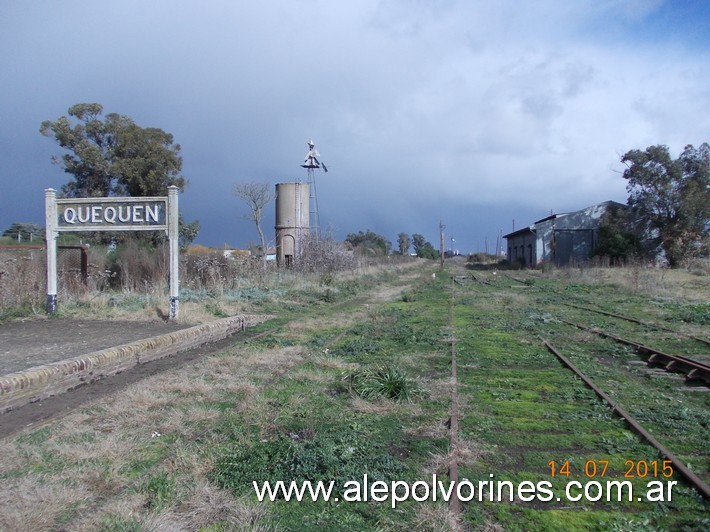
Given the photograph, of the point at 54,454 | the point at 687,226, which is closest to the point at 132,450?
the point at 54,454

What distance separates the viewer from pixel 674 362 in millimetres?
9250

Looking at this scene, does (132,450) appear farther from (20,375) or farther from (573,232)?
(573,232)

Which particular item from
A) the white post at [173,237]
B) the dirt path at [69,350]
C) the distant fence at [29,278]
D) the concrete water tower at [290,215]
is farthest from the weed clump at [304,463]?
the concrete water tower at [290,215]

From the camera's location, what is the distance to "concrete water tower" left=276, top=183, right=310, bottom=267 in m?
38.7

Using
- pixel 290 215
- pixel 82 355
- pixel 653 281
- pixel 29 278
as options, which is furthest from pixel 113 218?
pixel 290 215

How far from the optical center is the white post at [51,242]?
556 inches

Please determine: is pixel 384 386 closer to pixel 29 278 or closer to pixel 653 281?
pixel 29 278

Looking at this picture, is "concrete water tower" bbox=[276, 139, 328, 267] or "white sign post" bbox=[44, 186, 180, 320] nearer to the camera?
"white sign post" bbox=[44, 186, 180, 320]

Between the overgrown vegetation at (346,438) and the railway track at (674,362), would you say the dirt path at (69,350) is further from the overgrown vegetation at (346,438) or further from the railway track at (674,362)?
the railway track at (674,362)

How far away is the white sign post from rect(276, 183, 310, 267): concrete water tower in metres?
24.0

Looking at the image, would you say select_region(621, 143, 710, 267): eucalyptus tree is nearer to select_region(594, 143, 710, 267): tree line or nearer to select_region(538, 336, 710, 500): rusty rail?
select_region(594, 143, 710, 267): tree line

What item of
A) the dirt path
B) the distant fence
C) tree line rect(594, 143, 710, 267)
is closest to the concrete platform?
the dirt path

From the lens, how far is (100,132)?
→ 90.4ft

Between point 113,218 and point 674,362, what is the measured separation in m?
12.1
